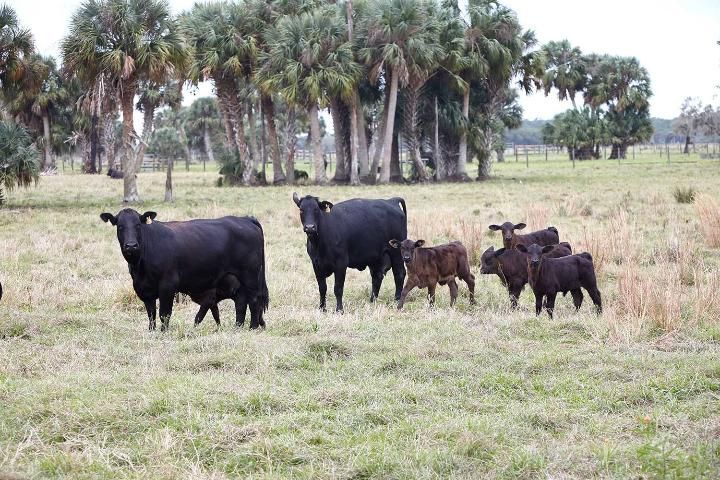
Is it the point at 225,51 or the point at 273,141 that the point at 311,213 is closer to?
the point at 273,141

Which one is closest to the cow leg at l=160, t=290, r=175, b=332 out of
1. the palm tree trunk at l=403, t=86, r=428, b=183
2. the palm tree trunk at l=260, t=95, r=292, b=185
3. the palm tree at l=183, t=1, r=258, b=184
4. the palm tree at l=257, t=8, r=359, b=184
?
the palm tree at l=257, t=8, r=359, b=184

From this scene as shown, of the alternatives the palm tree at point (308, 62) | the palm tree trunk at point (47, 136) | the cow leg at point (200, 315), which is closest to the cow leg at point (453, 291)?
the cow leg at point (200, 315)

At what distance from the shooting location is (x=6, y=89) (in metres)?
30.9

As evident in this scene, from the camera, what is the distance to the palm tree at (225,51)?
43.9 meters

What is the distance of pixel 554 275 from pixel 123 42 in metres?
23.4

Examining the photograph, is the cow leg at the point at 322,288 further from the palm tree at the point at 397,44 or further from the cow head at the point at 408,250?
the palm tree at the point at 397,44

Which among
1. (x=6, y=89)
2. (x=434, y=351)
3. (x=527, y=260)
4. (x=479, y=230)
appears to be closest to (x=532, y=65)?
(x=6, y=89)

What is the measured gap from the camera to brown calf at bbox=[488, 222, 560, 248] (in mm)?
12589

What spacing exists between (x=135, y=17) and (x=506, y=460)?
27664 mm

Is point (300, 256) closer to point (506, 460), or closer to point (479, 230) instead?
point (479, 230)

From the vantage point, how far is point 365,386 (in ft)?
23.8

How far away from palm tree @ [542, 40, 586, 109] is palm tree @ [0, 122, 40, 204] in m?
51.2

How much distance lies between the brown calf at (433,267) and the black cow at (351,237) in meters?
0.92

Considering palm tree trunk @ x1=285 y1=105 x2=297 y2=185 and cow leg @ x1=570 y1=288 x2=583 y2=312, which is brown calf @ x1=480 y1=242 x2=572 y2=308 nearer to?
cow leg @ x1=570 y1=288 x2=583 y2=312
